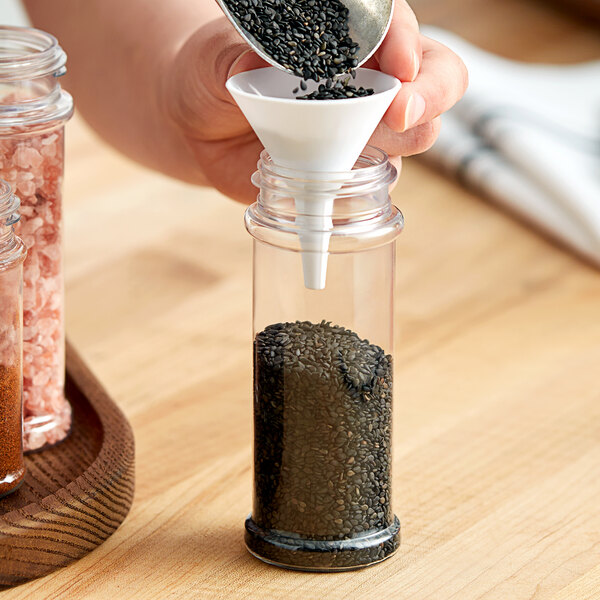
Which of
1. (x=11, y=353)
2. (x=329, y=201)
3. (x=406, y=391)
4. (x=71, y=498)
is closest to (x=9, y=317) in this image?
(x=11, y=353)

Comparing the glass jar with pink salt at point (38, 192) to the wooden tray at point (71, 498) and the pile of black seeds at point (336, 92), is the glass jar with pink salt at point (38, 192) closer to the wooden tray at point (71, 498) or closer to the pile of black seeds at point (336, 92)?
the wooden tray at point (71, 498)

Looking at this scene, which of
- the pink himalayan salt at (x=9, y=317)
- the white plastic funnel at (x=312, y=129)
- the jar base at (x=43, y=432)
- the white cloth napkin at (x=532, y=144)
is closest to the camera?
the white plastic funnel at (x=312, y=129)

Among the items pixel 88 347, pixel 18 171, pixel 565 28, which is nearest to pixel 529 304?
pixel 88 347

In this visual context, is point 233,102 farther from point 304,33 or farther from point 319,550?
point 319,550

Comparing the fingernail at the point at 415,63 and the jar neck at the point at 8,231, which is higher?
the fingernail at the point at 415,63

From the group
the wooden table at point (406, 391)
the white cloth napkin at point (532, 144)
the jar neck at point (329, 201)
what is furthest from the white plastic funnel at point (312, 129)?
the white cloth napkin at point (532, 144)

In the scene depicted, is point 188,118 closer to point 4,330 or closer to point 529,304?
point 4,330

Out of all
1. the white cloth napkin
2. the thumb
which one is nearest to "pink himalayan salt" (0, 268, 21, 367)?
the thumb

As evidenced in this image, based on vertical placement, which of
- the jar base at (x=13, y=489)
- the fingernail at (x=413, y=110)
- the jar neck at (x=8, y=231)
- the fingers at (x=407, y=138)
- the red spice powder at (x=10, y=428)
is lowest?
the jar base at (x=13, y=489)

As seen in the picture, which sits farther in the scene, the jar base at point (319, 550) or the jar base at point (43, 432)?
the jar base at point (43, 432)
